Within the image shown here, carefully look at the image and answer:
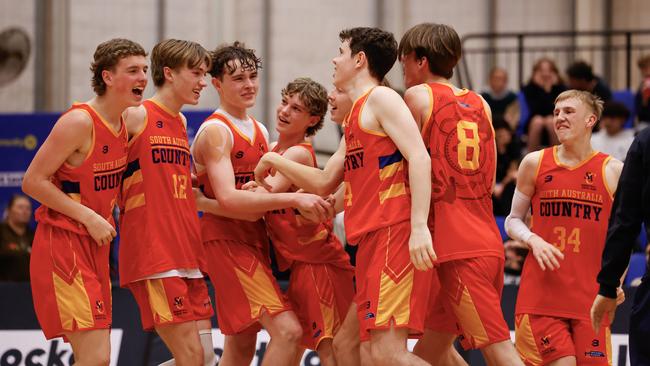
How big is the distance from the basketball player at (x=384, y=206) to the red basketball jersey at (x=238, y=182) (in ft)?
2.83

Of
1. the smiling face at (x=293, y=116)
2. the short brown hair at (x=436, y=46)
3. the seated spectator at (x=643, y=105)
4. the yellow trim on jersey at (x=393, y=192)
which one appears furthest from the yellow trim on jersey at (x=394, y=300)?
the seated spectator at (x=643, y=105)

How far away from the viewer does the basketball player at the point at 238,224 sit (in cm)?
584

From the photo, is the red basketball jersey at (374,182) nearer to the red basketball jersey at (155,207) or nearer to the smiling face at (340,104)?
the smiling face at (340,104)

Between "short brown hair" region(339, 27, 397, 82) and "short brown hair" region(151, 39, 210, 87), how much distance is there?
89 centimetres

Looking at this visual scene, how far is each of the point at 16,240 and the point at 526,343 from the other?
5.78 m

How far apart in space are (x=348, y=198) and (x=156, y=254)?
113 cm

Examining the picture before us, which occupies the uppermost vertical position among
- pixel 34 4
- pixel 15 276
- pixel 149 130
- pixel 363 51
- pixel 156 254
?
pixel 34 4

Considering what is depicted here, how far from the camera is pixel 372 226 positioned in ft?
17.0

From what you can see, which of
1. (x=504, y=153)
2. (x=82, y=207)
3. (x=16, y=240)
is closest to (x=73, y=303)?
(x=82, y=207)

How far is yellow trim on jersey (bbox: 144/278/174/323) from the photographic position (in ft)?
18.6

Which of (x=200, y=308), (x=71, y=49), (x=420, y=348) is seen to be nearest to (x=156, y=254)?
(x=200, y=308)

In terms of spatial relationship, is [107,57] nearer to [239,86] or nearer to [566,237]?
[239,86]

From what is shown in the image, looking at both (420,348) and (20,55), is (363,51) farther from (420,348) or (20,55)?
(20,55)

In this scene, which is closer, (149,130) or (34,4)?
(149,130)
